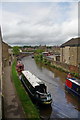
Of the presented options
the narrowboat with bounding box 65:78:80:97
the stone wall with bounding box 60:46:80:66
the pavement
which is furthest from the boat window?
the stone wall with bounding box 60:46:80:66

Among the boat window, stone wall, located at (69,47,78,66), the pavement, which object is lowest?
the pavement

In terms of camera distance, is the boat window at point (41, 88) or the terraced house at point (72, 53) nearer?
the boat window at point (41, 88)

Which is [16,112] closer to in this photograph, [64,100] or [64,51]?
[64,100]

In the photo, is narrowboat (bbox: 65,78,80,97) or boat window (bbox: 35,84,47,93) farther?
narrowboat (bbox: 65,78,80,97)

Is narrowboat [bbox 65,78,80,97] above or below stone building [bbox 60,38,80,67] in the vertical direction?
below

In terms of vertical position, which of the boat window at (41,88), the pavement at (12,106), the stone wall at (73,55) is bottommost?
the pavement at (12,106)

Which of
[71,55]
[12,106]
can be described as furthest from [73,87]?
[71,55]

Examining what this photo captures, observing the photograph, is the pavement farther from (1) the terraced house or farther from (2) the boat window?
(1) the terraced house

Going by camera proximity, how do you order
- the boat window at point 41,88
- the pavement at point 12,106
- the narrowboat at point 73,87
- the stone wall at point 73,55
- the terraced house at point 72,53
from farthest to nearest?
the stone wall at point 73,55, the terraced house at point 72,53, the narrowboat at point 73,87, the boat window at point 41,88, the pavement at point 12,106

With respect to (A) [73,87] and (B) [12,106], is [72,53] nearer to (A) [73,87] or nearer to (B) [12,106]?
(A) [73,87]

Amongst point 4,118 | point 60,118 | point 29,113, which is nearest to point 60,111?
point 60,118

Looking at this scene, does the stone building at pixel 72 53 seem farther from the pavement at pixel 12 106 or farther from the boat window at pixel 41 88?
the pavement at pixel 12 106

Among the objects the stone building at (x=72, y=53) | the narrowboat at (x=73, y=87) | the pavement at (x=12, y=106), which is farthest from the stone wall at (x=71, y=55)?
the pavement at (x=12, y=106)

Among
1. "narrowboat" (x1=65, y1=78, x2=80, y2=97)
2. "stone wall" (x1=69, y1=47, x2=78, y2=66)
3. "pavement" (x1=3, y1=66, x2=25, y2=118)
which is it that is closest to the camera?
"pavement" (x1=3, y1=66, x2=25, y2=118)
